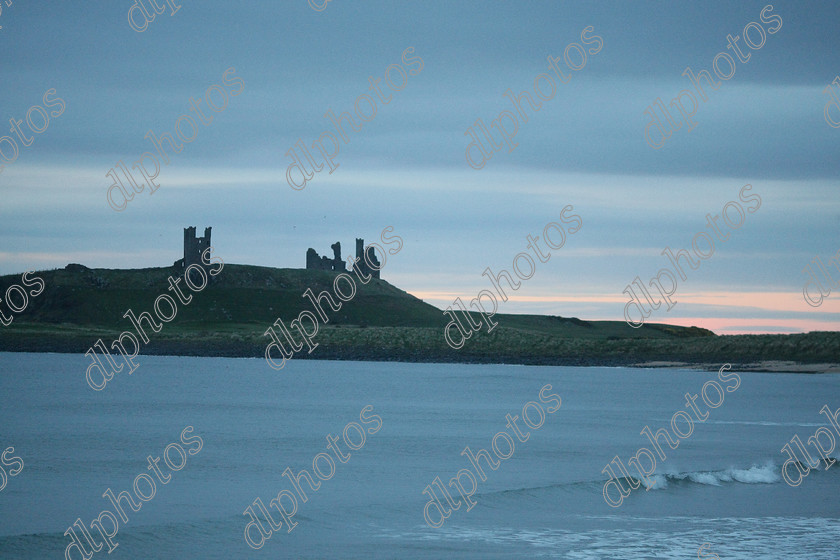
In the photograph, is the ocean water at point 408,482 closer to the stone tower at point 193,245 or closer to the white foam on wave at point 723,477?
the white foam on wave at point 723,477

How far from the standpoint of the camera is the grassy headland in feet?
269

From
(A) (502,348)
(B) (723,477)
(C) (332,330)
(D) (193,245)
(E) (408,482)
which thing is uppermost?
(D) (193,245)

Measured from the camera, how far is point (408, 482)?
1919 centimetres

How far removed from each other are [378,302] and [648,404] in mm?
111644

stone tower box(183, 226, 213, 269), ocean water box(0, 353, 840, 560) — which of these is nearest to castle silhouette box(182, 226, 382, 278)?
stone tower box(183, 226, 213, 269)

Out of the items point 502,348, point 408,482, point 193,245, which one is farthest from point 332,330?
point 408,482

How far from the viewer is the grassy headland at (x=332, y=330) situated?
269 feet

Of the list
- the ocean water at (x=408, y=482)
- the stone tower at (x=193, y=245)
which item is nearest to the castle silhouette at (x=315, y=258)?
the stone tower at (x=193, y=245)

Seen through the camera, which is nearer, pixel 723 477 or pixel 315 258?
pixel 723 477

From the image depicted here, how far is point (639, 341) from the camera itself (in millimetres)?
89062

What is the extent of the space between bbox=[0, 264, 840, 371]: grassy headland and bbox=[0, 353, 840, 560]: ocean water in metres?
41.4

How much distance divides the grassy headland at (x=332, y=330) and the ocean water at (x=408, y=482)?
41.4 m

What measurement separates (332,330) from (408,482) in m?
82.0

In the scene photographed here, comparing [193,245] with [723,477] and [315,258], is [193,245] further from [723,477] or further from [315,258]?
[723,477]
